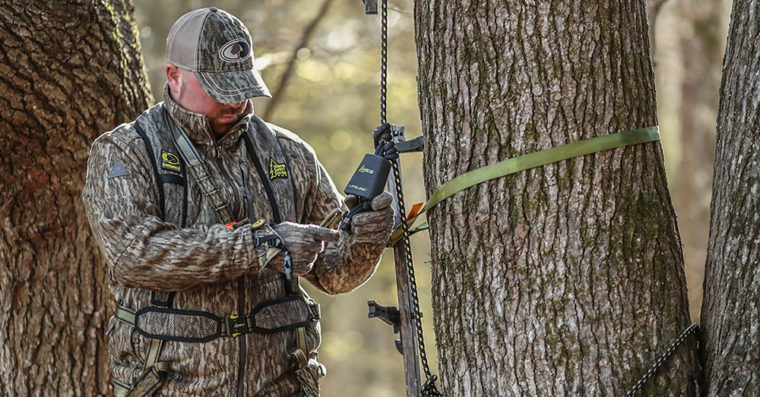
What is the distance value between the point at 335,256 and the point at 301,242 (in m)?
0.44

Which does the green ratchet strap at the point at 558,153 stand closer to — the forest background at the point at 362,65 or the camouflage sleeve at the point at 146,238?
the camouflage sleeve at the point at 146,238

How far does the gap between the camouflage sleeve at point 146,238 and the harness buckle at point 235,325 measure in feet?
0.73

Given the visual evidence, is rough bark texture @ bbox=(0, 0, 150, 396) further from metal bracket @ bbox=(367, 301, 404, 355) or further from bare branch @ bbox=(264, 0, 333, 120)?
bare branch @ bbox=(264, 0, 333, 120)

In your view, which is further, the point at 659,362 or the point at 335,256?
the point at 335,256

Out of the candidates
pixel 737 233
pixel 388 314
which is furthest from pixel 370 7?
pixel 737 233

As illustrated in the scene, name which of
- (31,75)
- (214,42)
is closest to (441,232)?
(214,42)

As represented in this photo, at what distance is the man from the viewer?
11.1 feet

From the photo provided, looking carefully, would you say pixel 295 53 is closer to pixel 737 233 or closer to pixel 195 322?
pixel 195 322

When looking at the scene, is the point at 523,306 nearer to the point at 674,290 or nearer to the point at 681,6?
the point at 674,290

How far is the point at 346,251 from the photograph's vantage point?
373 centimetres

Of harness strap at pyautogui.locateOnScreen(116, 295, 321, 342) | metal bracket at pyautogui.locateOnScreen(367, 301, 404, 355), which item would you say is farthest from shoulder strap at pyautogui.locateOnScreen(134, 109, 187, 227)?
metal bracket at pyautogui.locateOnScreen(367, 301, 404, 355)

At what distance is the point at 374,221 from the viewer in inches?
133

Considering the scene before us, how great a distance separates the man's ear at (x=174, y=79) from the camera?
3.69m

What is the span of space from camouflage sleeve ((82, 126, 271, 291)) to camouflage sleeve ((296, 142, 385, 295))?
0.49 meters
